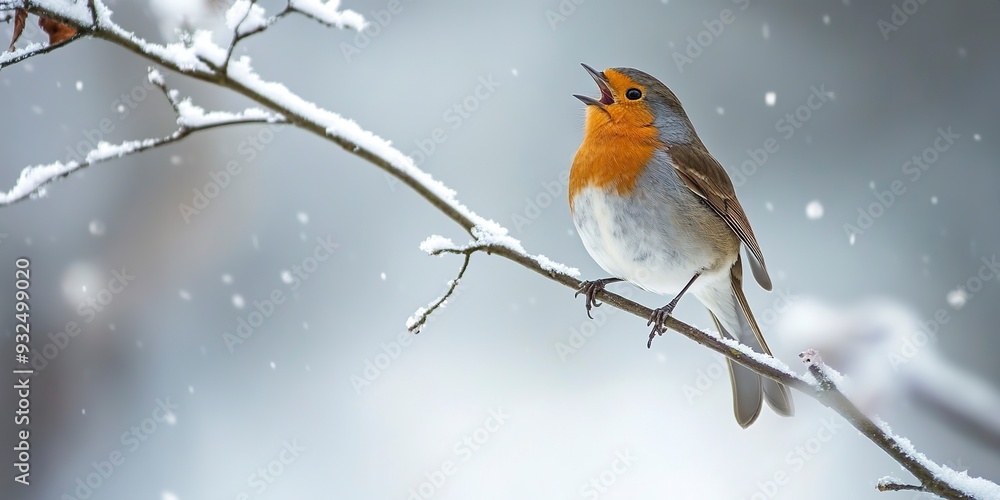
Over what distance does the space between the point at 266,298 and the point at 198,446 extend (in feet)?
3.39

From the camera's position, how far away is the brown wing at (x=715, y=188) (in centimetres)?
310

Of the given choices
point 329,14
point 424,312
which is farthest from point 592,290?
point 329,14

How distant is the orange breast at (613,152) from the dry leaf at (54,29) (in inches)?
70.3

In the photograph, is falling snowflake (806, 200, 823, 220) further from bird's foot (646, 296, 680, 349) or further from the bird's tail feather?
bird's foot (646, 296, 680, 349)

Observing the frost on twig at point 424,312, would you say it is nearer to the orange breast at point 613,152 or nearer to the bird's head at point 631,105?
the orange breast at point 613,152

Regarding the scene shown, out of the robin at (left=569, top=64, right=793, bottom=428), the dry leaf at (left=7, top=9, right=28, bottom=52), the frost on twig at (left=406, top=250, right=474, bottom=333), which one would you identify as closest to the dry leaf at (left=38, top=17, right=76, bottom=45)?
the dry leaf at (left=7, top=9, right=28, bottom=52)

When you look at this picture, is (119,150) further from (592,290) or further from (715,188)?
(715,188)

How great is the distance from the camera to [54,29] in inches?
63.1

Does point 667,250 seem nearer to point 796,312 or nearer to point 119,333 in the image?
point 796,312

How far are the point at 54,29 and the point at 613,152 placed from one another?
1.85 metres

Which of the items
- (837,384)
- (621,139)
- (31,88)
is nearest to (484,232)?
(837,384)

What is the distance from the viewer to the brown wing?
122 inches

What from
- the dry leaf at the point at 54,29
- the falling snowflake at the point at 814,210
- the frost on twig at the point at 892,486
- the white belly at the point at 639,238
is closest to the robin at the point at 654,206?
the white belly at the point at 639,238

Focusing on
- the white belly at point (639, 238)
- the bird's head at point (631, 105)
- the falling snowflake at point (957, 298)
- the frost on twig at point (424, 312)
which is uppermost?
the falling snowflake at point (957, 298)
